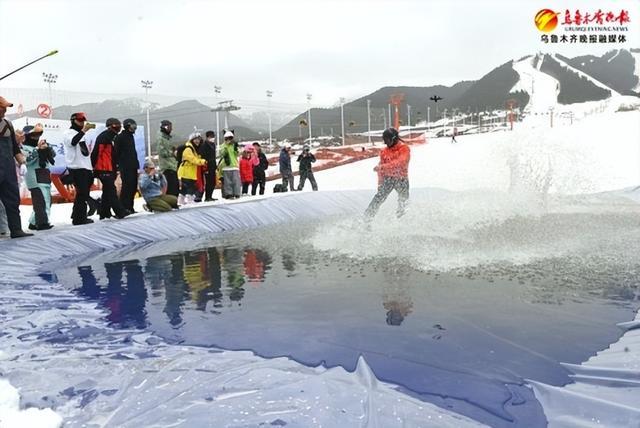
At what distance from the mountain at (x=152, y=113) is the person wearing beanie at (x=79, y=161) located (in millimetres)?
13408

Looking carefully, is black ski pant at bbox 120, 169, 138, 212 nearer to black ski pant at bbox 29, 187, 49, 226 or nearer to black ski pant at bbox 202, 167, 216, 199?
black ski pant at bbox 29, 187, 49, 226

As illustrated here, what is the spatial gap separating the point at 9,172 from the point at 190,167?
13.5ft

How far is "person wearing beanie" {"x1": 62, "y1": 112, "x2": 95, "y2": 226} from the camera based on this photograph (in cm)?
723

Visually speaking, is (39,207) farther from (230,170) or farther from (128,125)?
(230,170)

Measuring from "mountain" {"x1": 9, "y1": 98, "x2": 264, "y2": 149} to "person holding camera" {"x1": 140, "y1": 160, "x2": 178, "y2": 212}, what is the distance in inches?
469

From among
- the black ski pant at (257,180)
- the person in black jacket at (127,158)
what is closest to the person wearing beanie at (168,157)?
the person in black jacket at (127,158)

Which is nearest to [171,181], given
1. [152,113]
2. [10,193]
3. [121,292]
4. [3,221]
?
[3,221]

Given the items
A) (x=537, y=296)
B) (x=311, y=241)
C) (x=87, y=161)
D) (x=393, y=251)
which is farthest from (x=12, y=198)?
(x=537, y=296)

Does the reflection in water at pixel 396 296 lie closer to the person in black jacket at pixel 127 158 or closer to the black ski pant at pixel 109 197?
the black ski pant at pixel 109 197

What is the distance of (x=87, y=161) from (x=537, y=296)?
249 inches

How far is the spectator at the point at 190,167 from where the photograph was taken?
9648 millimetres

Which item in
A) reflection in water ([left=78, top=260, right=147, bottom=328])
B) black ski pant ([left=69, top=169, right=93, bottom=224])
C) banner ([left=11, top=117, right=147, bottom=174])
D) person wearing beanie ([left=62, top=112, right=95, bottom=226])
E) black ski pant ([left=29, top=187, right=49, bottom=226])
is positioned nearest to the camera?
reflection in water ([left=78, top=260, right=147, bottom=328])

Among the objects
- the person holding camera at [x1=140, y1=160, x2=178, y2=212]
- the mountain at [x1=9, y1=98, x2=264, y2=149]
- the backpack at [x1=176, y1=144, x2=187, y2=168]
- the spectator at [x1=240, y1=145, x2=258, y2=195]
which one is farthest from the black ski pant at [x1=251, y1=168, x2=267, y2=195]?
the mountain at [x1=9, y1=98, x2=264, y2=149]

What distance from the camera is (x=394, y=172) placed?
7.85 meters
